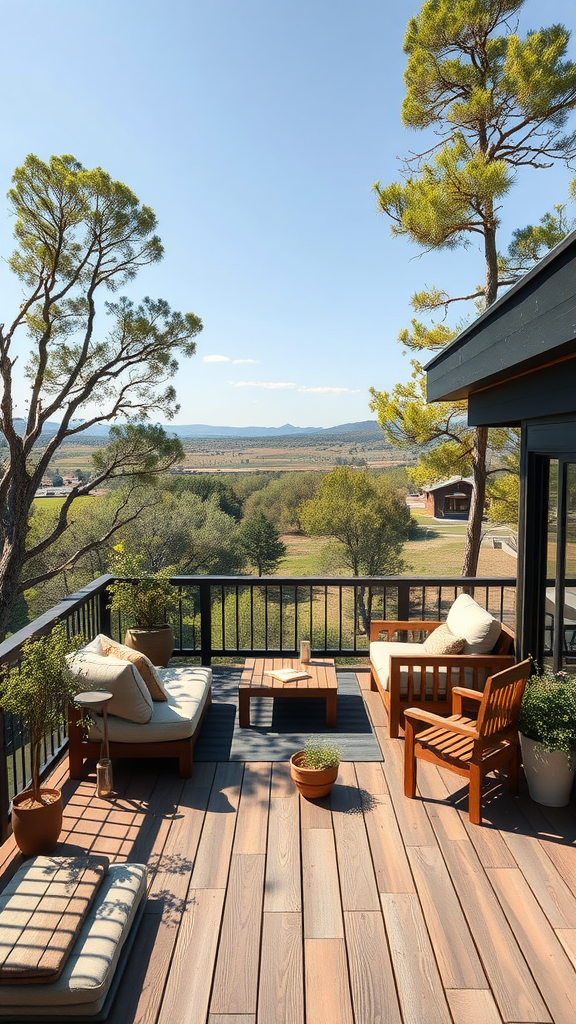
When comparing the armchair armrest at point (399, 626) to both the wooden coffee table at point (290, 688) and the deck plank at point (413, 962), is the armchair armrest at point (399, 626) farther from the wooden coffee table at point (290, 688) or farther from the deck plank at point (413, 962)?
the deck plank at point (413, 962)

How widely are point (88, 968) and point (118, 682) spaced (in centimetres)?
157

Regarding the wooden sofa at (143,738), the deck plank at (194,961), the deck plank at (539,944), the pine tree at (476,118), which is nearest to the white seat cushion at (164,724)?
the wooden sofa at (143,738)

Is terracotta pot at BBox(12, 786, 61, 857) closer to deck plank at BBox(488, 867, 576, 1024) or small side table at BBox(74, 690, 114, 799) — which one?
small side table at BBox(74, 690, 114, 799)

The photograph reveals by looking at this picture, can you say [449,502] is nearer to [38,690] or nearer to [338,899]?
[338,899]

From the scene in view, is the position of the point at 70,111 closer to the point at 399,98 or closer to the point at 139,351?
the point at 139,351

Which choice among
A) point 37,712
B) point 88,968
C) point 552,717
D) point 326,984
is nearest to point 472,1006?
point 326,984

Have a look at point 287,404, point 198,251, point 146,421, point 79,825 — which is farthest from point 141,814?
point 287,404

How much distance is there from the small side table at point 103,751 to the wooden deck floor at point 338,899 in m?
0.13

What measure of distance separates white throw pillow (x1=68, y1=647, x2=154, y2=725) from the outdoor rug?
0.62 meters

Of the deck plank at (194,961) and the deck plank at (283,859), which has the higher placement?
the deck plank at (194,961)

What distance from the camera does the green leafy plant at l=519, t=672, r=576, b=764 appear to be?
309 centimetres

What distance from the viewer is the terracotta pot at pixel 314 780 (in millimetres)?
3262

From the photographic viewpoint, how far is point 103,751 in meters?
3.49

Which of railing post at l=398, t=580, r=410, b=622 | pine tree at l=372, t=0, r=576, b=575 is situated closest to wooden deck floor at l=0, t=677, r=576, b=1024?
railing post at l=398, t=580, r=410, b=622
